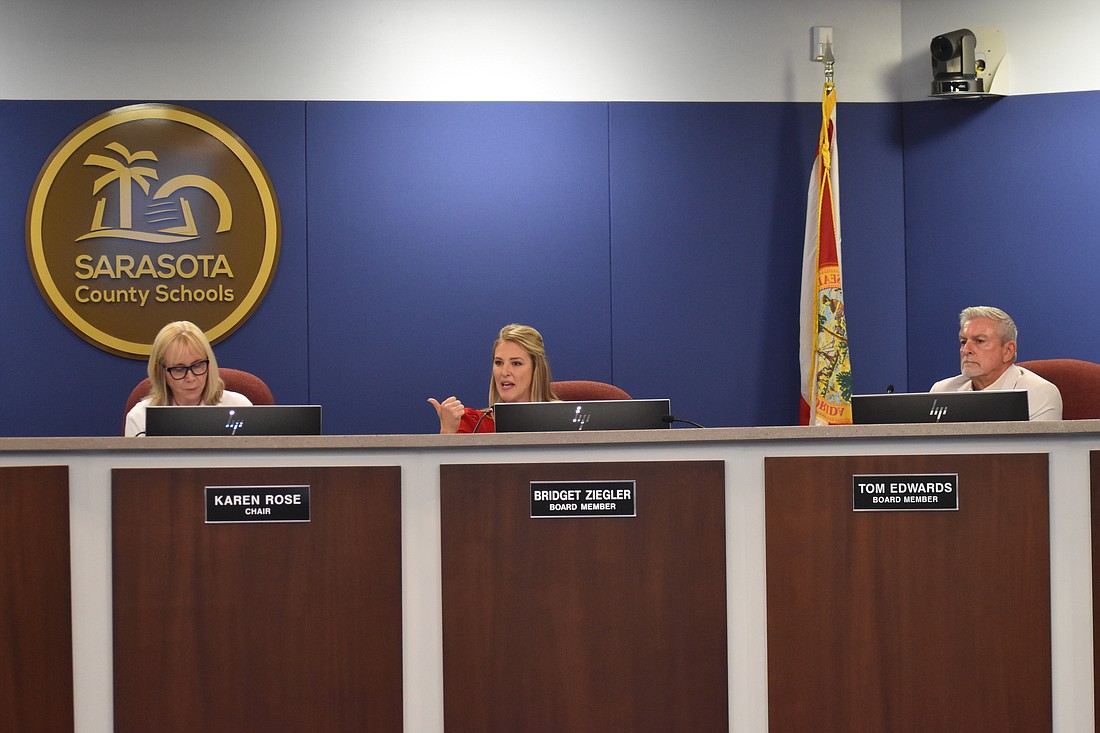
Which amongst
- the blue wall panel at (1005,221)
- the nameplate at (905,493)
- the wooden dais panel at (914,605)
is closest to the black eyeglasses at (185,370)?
the wooden dais panel at (914,605)

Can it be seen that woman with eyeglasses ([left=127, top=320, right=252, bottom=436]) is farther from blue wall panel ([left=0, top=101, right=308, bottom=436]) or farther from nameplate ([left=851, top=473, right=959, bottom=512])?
nameplate ([left=851, top=473, right=959, bottom=512])

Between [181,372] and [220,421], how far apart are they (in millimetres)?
1066

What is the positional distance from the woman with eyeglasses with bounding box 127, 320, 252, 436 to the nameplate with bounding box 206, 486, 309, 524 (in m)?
1.32

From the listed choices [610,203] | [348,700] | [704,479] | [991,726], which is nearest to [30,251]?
[610,203]

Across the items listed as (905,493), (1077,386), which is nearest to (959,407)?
(905,493)

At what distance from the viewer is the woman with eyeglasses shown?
3.54 m

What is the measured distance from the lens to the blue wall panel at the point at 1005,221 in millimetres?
4758

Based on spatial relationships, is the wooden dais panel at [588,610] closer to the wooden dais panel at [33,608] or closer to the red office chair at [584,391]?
the wooden dais panel at [33,608]

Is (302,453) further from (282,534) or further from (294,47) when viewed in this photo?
(294,47)

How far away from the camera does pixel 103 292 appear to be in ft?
15.1

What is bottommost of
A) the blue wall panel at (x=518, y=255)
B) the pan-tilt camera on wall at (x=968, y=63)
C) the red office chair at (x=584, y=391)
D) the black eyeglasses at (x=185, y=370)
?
the red office chair at (x=584, y=391)

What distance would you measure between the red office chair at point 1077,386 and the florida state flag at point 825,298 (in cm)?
102

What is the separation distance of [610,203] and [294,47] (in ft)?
5.26

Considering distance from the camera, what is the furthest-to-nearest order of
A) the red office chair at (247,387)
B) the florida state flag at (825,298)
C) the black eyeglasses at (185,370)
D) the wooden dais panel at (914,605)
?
the florida state flag at (825,298) < the red office chair at (247,387) < the black eyeglasses at (185,370) < the wooden dais panel at (914,605)
